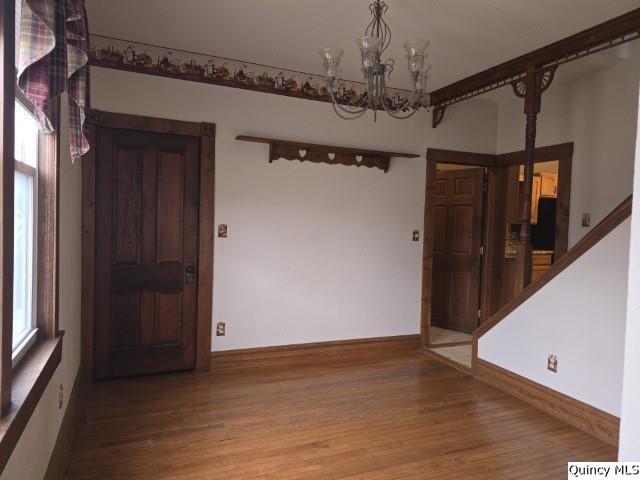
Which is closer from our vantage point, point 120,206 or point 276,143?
point 120,206

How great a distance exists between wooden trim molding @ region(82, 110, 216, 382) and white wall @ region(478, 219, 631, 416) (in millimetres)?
2511

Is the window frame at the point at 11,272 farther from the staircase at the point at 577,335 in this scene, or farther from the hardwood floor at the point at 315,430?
the staircase at the point at 577,335

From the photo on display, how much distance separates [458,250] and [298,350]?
2.38m

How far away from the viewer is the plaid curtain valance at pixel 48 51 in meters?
1.26

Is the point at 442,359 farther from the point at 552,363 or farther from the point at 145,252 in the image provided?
the point at 145,252

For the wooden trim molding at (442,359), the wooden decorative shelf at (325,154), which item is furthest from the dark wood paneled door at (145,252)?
the wooden trim molding at (442,359)

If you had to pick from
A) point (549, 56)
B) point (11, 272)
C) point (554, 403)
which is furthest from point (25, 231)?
point (549, 56)

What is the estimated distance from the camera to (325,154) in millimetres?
4176

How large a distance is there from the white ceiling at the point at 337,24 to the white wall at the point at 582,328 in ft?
4.55

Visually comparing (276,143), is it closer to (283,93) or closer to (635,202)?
(283,93)

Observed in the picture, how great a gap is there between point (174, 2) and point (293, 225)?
2019mm

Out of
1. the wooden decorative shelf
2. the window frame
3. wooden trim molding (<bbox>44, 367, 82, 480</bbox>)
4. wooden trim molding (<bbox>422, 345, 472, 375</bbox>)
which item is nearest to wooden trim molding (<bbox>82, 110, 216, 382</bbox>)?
the wooden decorative shelf

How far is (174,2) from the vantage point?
2781 millimetres

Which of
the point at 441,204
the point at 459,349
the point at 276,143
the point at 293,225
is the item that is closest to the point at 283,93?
the point at 276,143
